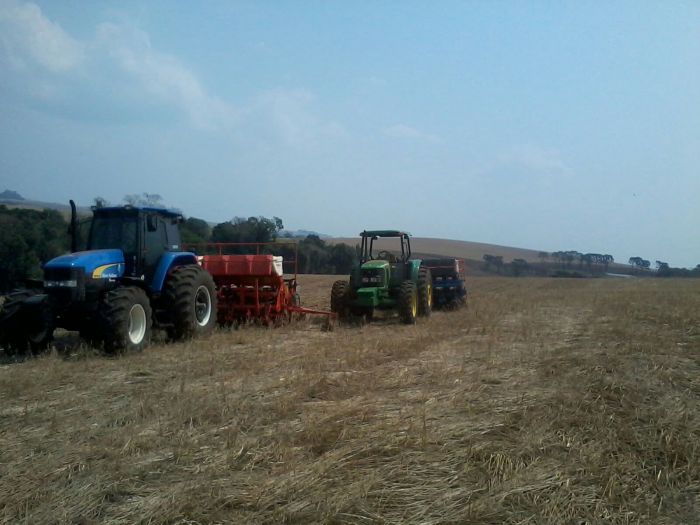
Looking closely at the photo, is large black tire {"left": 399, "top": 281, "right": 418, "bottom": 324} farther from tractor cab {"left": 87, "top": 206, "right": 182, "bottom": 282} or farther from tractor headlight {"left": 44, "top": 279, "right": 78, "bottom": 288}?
tractor headlight {"left": 44, "top": 279, "right": 78, "bottom": 288}

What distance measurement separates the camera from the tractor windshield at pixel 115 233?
9.01 meters

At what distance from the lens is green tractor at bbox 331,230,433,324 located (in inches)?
468

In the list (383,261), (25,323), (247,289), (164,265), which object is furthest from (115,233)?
(383,261)

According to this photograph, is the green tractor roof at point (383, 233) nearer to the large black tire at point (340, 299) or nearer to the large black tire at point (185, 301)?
the large black tire at point (340, 299)

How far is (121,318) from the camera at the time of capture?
25.5ft

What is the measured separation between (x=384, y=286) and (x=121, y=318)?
5923 mm

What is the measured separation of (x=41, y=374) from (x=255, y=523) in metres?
4.46

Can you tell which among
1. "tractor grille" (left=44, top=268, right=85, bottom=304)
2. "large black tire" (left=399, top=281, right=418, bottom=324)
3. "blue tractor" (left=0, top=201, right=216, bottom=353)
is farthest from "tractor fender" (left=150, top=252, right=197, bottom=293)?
"large black tire" (left=399, top=281, right=418, bottom=324)

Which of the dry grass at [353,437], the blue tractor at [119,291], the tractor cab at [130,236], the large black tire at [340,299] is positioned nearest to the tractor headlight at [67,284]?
the blue tractor at [119,291]

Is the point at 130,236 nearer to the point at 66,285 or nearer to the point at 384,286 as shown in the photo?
the point at 66,285

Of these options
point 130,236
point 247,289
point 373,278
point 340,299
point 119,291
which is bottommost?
point 340,299

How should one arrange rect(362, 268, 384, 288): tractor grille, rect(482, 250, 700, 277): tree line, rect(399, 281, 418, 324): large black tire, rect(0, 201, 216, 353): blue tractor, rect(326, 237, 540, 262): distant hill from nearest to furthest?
rect(0, 201, 216, 353): blue tractor
rect(399, 281, 418, 324): large black tire
rect(362, 268, 384, 288): tractor grille
rect(482, 250, 700, 277): tree line
rect(326, 237, 540, 262): distant hill

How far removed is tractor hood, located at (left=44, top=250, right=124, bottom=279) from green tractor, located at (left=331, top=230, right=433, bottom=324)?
15.7 feet

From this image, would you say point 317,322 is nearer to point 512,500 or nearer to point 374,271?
point 374,271
